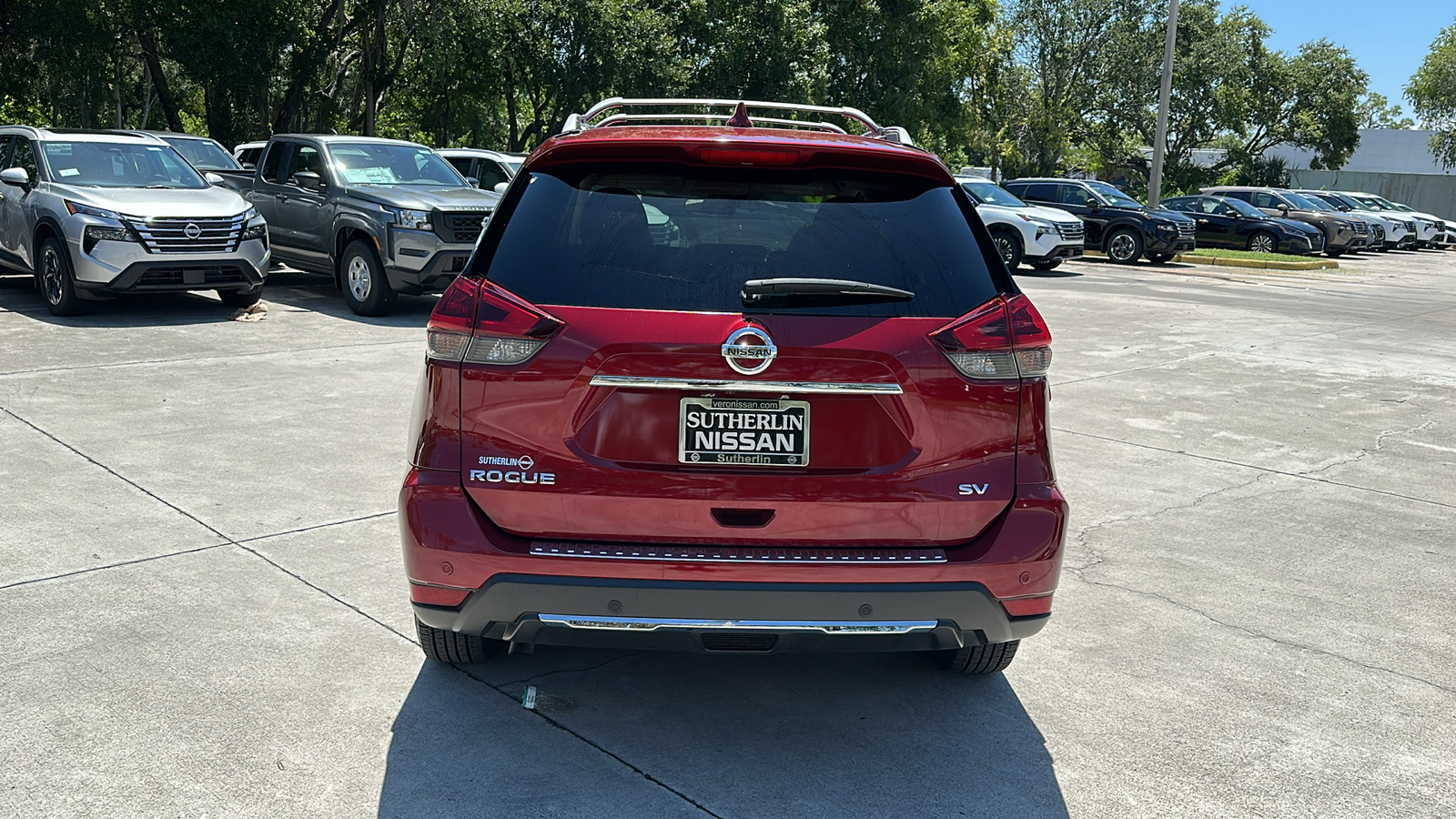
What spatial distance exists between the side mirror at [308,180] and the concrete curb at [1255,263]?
18.7 meters

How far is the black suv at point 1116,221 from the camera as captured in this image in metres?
25.3

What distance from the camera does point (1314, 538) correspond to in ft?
19.5

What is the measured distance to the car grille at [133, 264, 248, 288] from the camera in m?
11.6

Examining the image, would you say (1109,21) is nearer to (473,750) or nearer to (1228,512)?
(1228,512)

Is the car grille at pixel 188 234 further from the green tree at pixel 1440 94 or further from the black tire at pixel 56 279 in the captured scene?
the green tree at pixel 1440 94

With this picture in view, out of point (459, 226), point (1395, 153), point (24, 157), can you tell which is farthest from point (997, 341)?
point (1395, 153)

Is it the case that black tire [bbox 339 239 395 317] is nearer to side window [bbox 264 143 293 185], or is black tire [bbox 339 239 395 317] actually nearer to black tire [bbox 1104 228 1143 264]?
side window [bbox 264 143 293 185]

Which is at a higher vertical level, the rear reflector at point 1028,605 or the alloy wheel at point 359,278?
the alloy wheel at point 359,278

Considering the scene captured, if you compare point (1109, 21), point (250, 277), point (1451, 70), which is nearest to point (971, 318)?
point (250, 277)

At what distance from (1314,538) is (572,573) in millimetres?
4380

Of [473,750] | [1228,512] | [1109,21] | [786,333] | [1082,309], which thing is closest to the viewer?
[786,333]

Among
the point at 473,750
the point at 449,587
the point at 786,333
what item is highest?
the point at 786,333

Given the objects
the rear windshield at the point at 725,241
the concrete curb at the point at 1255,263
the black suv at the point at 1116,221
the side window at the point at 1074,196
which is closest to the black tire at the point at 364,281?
the rear windshield at the point at 725,241

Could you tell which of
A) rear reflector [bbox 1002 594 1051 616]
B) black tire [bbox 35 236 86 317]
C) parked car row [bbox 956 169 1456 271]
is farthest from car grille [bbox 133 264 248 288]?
parked car row [bbox 956 169 1456 271]
